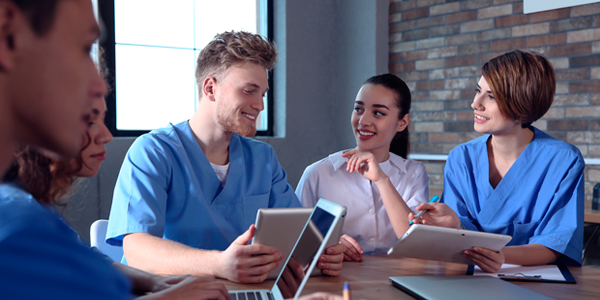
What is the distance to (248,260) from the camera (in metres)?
1.07

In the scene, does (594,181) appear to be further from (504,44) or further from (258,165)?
(258,165)

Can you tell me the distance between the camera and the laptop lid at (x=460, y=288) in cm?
97

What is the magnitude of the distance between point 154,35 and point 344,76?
1558mm

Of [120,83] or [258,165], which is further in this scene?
[120,83]

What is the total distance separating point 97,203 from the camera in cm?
275

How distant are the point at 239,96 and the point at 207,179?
31 cm

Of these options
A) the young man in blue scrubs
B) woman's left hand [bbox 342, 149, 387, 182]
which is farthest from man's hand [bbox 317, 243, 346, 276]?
woman's left hand [bbox 342, 149, 387, 182]

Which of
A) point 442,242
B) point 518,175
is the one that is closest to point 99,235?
point 442,242

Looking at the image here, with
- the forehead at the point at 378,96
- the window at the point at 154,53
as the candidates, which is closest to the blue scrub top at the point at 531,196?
the forehead at the point at 378,96

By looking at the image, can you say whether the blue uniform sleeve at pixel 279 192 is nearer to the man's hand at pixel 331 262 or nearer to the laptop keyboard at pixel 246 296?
the man's hand at pixel 331 262

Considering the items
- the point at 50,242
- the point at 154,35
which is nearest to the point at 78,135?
A: the point at 50,242

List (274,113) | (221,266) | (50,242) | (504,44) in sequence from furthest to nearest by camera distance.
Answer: (274,113), (504,44), (221,266), (50,242)

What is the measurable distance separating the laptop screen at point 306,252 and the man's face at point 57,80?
1.63ft

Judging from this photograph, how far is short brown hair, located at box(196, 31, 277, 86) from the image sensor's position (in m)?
1.64
